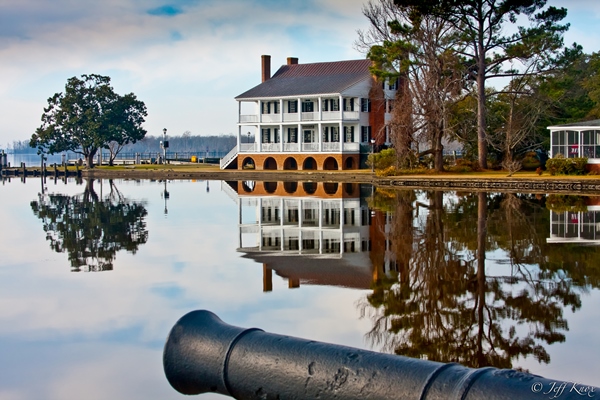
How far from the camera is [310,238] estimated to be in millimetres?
18844

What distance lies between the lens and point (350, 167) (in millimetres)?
58281

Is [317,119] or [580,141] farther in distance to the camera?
[317,119]

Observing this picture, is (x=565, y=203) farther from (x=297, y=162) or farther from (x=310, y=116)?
(x=310, y=116)

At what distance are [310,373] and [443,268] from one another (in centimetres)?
947

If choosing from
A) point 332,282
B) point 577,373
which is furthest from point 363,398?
point 332,282

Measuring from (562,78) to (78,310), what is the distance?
41.4 meters

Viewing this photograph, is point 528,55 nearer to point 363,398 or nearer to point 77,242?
point 77,242

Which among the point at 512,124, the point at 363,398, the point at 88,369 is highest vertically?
the point at 512,124

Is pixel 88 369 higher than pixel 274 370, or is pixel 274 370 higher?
pixel 274 370

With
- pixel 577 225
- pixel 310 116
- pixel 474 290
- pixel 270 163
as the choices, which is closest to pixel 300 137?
pixel 310 116
